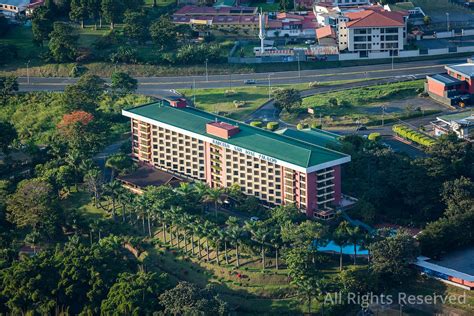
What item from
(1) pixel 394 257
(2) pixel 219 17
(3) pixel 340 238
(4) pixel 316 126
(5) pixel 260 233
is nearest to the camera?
(1) pixel 394 257

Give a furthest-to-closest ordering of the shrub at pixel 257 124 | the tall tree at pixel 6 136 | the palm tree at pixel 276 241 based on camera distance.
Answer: the shrub at pixel 257 124 → the tall tree at pixel 6 136 → the palm tree at pixel 276 241

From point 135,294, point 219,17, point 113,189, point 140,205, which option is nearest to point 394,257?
point 135,294

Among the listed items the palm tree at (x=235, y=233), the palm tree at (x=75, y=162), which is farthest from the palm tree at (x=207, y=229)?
the palm tree at (x=75, y=162)

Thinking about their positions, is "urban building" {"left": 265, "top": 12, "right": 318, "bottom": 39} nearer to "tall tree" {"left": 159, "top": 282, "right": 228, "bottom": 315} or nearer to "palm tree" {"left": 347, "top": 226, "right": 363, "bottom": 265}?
"palm tree" {"left": 347, "top": 226, "right": 363, "bottom": 265}

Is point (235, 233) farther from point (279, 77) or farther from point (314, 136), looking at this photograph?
point (279, 77)

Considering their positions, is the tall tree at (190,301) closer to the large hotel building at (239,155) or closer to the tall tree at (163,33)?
the large hotel building at (239,155)

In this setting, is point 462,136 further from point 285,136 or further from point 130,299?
point 130,299

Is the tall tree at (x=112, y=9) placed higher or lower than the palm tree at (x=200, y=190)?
higher
